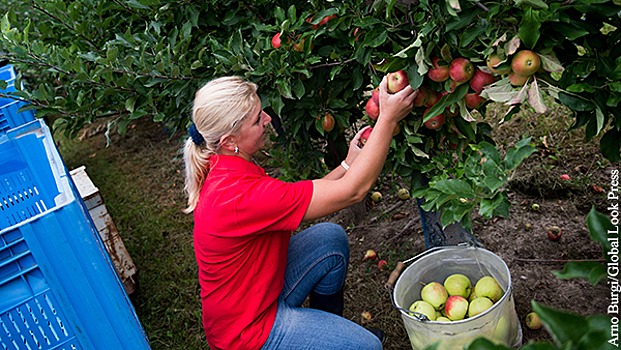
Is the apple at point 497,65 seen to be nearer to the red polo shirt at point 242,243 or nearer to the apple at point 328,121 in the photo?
the red polo shirt at point 242,243

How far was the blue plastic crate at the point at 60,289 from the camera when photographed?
1.56 metres

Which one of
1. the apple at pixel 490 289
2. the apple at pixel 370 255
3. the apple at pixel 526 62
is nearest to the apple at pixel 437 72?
the apple at pixel 526 62

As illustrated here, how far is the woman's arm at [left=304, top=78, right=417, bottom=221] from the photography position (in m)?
1.89

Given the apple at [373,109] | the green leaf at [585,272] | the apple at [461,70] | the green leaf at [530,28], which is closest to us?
the green leaf at [585,272]

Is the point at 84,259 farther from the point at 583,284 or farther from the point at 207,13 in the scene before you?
the point at 583,284

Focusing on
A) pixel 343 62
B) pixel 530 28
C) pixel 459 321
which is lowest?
pixel 459 321

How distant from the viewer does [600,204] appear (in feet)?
9.93

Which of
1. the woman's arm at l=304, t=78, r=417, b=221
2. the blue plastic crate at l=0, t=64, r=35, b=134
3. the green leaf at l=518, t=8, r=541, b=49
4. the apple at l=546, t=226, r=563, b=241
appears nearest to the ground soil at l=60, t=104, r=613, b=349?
the apple at l=546, t=226, r=563, b=241

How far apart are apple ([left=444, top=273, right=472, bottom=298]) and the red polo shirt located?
67 centimetres

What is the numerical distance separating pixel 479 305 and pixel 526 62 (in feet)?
3.13

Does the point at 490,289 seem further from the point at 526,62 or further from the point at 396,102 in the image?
the point at 526,62

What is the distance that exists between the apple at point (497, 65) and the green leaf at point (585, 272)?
73cm

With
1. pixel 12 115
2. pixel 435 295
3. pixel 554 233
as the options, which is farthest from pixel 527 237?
pixel 12 115

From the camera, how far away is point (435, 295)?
7.29 feet
